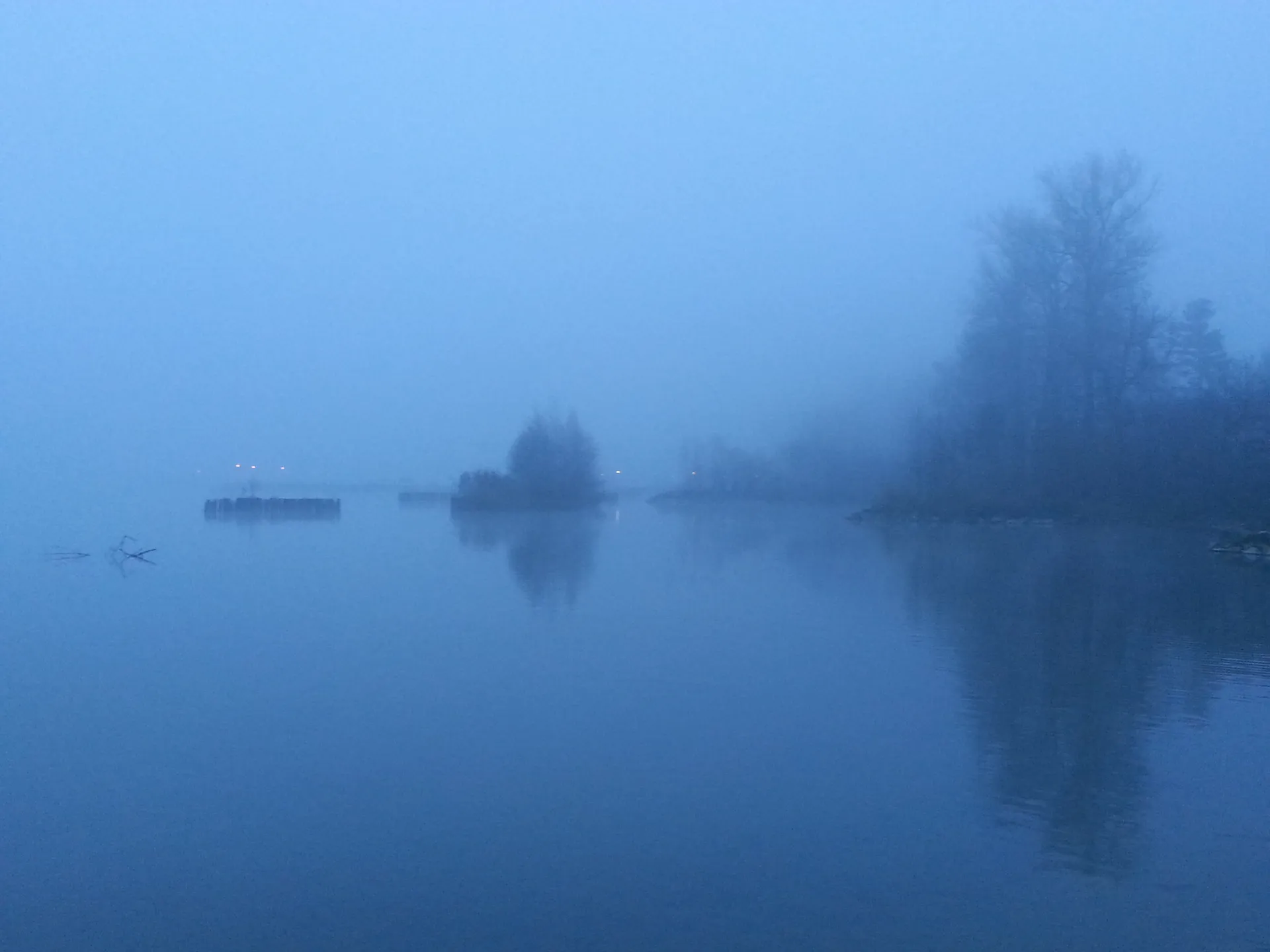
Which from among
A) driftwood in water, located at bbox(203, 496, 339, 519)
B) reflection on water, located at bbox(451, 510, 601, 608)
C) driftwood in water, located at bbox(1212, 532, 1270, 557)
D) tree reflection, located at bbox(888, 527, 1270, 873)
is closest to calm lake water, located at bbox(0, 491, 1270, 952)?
tree reflection, located at bbox(888, 527, 1270, 873)

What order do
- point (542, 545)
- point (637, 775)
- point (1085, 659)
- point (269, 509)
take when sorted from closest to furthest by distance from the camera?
1. point (637, 775)
2. point (1085, 659)
3. point (542, 545)
4. point (269, 509)

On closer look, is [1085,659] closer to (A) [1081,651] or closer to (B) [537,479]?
(A) [1081,651]

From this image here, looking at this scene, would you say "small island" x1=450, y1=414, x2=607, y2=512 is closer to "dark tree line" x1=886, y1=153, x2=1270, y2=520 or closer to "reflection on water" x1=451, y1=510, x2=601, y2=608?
"reflection on water" x1=451, y1=510, x2=601, y2=608

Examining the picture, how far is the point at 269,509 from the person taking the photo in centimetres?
4847

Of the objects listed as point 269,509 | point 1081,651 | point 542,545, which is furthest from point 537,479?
point 1081,651

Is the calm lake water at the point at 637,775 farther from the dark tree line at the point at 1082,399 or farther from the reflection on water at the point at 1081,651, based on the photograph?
the dark tree line at the point at 1082,399

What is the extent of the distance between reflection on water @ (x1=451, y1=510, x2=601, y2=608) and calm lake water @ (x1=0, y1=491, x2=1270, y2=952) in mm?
2353

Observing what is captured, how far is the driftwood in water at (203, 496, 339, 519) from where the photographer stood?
45.2 m

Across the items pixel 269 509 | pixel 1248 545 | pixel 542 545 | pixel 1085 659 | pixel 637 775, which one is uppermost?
pixel 269 509

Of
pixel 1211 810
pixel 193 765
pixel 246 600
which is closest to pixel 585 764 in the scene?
pixel 193 765

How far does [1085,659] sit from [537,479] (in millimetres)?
48104

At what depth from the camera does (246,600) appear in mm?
16297

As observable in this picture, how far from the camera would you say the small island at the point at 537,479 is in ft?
186

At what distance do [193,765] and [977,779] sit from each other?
4.98m
